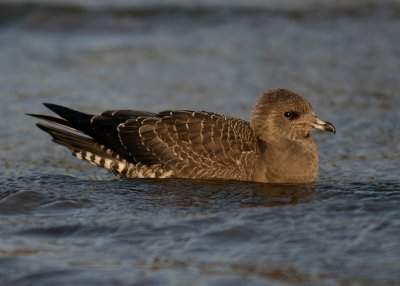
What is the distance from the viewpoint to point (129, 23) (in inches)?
558

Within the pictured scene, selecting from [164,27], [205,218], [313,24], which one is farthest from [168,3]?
[205,218]

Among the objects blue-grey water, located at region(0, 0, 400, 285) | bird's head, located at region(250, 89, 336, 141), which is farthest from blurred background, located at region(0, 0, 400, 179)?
bird's head, located at region(250, 89, 336, 141)

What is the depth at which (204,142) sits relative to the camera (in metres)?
7.66

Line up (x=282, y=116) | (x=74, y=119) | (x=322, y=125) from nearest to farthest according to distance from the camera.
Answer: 1. (x=322, y=125)
2. (x=282, y=116)
3. (x=74, y=119)

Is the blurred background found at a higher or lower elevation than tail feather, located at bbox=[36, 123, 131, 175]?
higher

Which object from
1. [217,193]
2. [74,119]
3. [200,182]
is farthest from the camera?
[74,119]

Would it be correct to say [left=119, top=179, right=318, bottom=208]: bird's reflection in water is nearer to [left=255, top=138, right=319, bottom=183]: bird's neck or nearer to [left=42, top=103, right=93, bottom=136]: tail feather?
[left=255, top=138, right=319, bottom=183]: bird's neck

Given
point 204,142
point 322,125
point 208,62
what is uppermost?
point 208,62

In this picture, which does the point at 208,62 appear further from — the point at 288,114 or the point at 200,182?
the point at 200,182

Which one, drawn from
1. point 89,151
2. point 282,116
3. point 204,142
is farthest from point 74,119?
point 282,116

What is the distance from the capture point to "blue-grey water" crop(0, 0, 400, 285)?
18.5 feet

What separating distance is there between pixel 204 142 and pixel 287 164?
73cm

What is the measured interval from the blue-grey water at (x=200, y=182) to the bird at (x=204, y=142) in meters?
0.16

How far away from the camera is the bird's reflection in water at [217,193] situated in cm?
693
